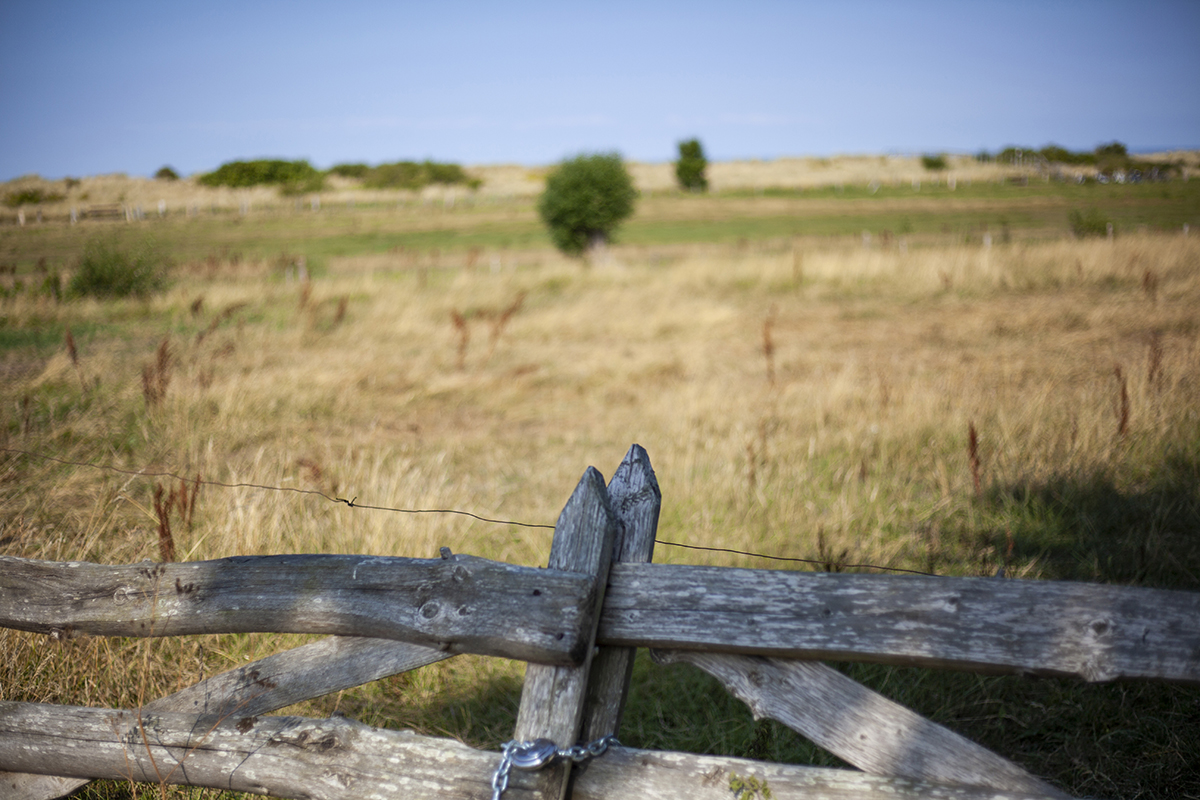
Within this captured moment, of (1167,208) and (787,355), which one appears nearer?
(787,355)

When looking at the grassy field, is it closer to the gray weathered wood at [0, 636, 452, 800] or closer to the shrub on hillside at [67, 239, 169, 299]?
the shrub on hillside at [67, 239, 169, 299]

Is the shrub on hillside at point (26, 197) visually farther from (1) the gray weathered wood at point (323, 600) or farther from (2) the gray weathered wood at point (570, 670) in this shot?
(2) the gray weathered wood at point (570, 670)

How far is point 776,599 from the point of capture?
4.77 feet

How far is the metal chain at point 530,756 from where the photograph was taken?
1359 millimetres

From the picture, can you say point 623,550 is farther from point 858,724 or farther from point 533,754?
point 858,724

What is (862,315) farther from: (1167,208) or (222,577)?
(1167,208)

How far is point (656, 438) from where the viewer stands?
571 centimetres

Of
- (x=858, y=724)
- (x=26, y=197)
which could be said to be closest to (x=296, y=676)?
(x=858, y=724)

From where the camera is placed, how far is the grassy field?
8.80 feet

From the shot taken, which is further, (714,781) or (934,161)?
(934,161)

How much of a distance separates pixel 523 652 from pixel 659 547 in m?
2.42

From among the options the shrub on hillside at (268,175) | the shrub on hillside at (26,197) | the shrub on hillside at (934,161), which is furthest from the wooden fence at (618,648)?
the shrub on hillside at (934,161)

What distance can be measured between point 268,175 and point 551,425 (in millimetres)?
4161

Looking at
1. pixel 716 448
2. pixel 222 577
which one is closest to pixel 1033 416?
pixel 716 448
